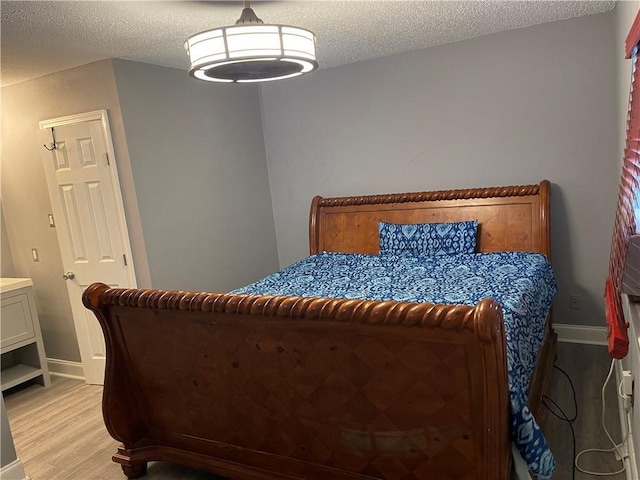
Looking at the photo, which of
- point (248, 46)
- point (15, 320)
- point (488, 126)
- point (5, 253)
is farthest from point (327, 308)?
point (5, 253)

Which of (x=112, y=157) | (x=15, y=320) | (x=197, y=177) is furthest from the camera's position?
(x=197, y=177)

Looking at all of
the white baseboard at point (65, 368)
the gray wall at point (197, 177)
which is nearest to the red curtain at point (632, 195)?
the gray wall at point (197, 177)

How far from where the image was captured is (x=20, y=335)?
144 inches

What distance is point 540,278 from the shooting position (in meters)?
2.93

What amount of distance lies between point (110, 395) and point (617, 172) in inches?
133

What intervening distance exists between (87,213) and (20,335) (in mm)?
1100

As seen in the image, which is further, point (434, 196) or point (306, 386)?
point (434, 196)

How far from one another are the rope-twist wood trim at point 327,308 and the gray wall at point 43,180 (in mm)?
1144

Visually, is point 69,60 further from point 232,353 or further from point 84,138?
point 232,353

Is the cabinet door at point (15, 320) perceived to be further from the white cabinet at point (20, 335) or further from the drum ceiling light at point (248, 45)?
the drum ceiling light at point (248, 45)

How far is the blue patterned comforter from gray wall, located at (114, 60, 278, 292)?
712mm

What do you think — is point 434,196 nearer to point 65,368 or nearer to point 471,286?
point 471,286

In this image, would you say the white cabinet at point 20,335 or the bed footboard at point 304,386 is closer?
the bed footboard at point 304,386

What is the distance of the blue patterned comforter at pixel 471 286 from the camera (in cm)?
173
